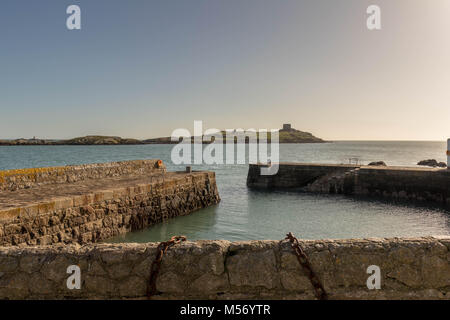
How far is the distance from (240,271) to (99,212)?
9.16 meters

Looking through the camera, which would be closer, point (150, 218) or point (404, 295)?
point (404, 295)

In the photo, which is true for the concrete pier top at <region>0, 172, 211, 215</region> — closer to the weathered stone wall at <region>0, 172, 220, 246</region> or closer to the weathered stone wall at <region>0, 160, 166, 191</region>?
the weathered stone wall at <region>0, 172, 220, 246</region>

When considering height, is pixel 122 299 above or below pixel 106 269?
below

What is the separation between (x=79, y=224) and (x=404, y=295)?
9627 millimetres

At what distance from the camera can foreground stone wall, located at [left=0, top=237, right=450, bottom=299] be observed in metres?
3.27

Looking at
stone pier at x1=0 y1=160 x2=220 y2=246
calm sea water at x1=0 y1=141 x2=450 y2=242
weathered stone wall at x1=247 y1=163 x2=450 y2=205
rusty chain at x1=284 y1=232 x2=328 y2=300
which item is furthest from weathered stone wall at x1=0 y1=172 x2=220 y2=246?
weathered stone wall at x1=247 y1=163 x2=450 y2=205

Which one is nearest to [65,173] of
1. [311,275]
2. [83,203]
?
[83,203]

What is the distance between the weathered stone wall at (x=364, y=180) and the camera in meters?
21.9

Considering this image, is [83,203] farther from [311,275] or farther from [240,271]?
[311,275]

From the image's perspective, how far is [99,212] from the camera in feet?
37.2

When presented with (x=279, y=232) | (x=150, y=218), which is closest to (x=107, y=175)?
(x=150, y=218)

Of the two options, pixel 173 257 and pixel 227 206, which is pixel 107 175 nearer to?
pixel 227 206
